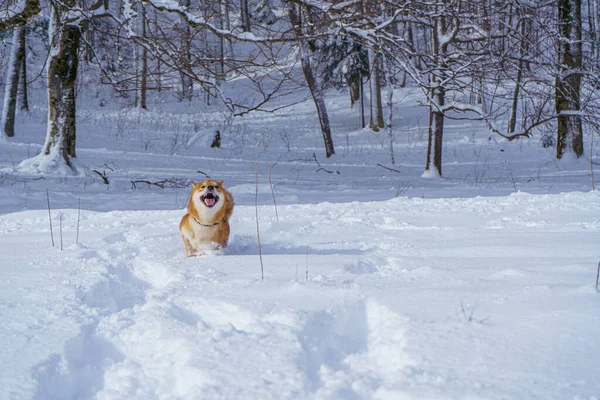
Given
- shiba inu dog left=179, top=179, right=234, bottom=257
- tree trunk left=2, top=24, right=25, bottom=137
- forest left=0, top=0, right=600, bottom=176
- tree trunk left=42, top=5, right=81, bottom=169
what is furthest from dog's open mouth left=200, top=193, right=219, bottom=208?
tree trunk left=2, top=24, right=25, bottom=137

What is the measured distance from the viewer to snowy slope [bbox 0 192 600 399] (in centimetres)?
187

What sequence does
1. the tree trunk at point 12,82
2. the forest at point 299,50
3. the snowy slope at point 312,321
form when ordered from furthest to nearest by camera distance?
the tree trunk at point 12,82, the forest at point 299,50, the snowy slope at point 312,321

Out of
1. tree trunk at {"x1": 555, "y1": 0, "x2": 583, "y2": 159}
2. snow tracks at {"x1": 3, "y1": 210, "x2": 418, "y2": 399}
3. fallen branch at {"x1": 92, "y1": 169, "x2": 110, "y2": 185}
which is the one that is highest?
tree trunk at {"x1": 555, "y1": 0, "x2": 583, "y2": 159}

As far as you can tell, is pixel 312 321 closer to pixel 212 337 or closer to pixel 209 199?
pixel 212 337

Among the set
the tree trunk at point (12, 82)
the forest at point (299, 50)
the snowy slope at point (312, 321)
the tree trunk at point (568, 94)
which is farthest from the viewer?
the tree trunk at point (12, 82)

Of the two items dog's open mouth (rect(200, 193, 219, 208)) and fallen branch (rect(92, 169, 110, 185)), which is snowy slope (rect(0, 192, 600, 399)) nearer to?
dog's open mouth (rect(200, 193, 219, 208))

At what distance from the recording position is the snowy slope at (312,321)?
1.87 metres

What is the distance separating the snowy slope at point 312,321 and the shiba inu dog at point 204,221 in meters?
0.35

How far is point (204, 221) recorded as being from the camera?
14.5ft

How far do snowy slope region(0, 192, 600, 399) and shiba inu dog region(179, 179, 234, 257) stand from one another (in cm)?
35

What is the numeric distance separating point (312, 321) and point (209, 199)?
222 cm

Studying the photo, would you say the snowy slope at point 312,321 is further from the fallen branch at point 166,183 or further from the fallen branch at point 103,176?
the fallen branch at point 103,176

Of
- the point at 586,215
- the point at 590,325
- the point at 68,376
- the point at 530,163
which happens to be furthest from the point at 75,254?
the point at 530,163

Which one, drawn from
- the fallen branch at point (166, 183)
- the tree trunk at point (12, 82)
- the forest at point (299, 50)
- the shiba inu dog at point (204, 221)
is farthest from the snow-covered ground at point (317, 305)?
the tree trunk at point (12, 82)
